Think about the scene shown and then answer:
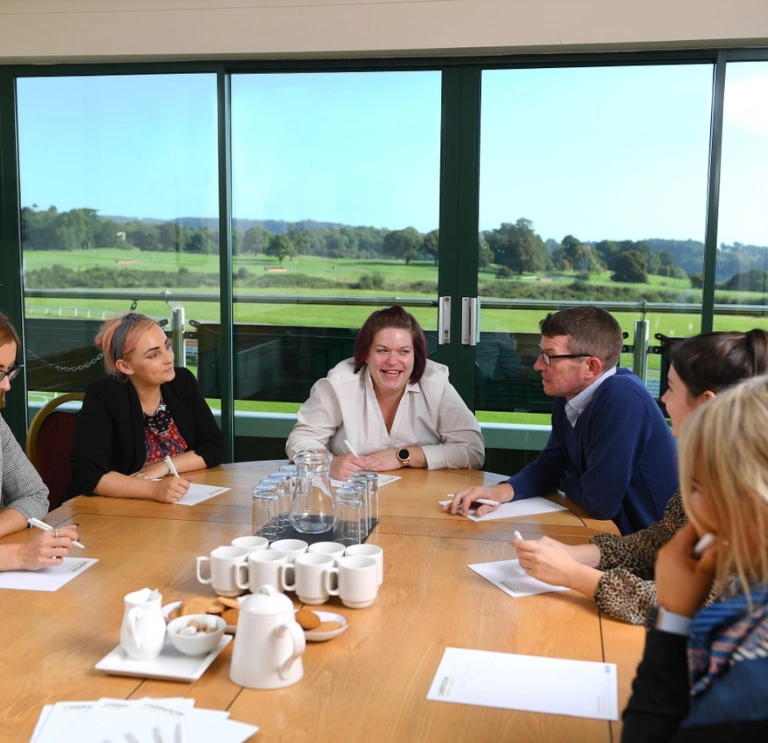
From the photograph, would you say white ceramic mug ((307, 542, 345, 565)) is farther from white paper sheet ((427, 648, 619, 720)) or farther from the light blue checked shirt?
the light blue checked shirt

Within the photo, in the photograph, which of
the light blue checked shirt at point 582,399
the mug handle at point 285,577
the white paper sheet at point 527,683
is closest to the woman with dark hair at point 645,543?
the white paper sheet at point 527,683

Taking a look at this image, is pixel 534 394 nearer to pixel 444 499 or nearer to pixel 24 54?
pixel 444 499

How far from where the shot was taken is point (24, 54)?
15.0 feet

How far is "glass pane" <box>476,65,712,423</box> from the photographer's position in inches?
169

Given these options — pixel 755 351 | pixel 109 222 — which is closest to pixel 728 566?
pixel 755 351

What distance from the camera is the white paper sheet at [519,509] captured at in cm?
238

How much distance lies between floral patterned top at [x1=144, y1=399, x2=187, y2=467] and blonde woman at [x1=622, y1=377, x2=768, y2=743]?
2.16m

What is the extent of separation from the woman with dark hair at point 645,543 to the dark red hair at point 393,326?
127 centimetres

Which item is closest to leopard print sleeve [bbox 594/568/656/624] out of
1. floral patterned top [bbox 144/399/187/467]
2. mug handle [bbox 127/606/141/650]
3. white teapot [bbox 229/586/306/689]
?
white teapot [bbox 229/586/306/689]

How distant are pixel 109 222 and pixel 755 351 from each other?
380 centimetres

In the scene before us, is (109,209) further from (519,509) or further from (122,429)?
(519,509)

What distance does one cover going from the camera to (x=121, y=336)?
2.96 meters

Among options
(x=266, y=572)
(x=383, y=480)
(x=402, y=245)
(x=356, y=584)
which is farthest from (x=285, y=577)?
(x=402, y=245)

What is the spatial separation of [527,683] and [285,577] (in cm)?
56
